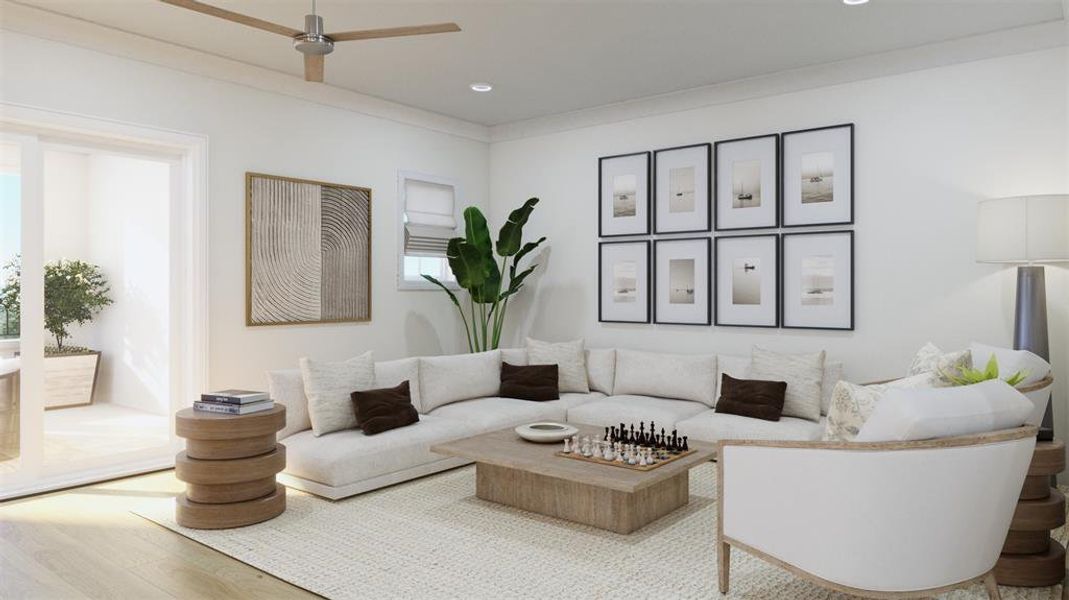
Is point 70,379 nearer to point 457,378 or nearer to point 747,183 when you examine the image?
point 457,378

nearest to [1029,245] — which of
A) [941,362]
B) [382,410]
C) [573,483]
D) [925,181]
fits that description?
[925,181]

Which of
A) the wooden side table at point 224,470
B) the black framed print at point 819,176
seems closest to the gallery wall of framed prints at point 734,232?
the black framed print at point 819,176

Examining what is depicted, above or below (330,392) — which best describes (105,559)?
below

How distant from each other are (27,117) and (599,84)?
3841 mm

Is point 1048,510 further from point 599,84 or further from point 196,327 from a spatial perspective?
point 196,327

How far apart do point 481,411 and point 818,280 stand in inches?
106

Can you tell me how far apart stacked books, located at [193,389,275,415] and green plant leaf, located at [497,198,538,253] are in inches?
117

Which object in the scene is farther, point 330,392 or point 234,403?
point 330,392

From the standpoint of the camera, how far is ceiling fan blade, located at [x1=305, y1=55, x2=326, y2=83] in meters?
3.25

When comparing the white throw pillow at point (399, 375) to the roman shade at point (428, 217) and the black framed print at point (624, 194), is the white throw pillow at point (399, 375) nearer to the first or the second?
the roman shade at point (428, 217)

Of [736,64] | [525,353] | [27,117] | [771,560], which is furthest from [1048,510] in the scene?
[27,117]

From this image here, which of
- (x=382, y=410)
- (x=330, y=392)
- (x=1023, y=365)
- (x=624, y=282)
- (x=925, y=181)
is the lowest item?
(x=382, y=410)

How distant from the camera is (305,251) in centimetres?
544

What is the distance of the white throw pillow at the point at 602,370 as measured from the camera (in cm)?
588
